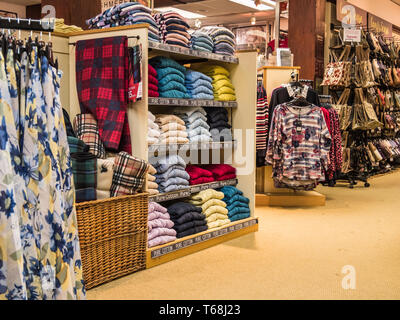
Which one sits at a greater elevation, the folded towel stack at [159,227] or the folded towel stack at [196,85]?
the folded towel stack at [196,85]

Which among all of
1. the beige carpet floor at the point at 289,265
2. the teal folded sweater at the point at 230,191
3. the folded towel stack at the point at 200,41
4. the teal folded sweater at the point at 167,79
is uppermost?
the folded towel stack at the point at 200,41

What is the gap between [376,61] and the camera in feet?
29.2

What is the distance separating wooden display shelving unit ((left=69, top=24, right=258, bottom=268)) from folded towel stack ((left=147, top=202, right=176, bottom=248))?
5 centimetres

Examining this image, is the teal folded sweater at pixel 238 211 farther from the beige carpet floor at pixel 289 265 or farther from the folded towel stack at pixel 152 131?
the folded towel stack at pixel 152 131

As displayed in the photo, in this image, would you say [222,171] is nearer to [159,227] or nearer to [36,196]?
[159,227]

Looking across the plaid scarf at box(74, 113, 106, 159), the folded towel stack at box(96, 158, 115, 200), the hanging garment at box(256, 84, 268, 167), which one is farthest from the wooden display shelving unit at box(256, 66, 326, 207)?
the folded towel stack at box(96, 158, 115, 200)

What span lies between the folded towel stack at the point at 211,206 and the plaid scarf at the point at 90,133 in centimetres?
115

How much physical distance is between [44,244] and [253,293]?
150cm

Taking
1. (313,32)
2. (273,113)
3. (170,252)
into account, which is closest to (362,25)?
(313,32)

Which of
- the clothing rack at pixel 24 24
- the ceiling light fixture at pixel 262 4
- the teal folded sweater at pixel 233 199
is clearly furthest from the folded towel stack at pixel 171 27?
the ceiling light fixture at pixel 262 4

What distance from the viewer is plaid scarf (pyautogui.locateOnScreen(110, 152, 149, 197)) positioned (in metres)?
3.30

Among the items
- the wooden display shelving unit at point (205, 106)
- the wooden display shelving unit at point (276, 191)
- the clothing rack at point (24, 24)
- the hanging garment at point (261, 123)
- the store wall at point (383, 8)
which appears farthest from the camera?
the store wall at point (383, 8)

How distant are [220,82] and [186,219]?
51.9 inches

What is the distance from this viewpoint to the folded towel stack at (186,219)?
4012 mm
